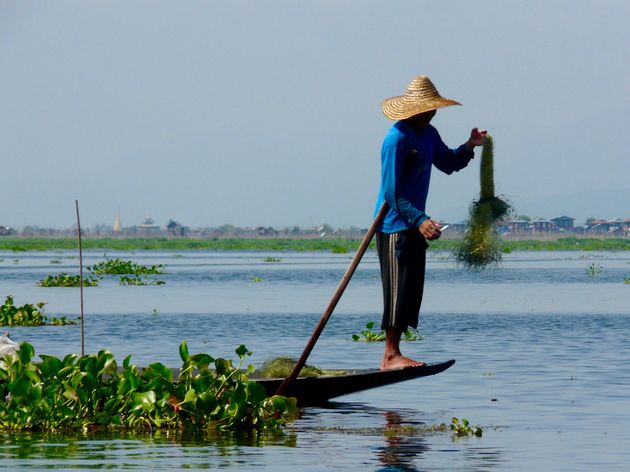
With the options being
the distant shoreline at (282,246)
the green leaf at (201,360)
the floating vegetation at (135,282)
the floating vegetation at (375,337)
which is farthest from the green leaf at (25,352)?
the distant shoreline at (282,246)

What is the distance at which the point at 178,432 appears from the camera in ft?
34.1

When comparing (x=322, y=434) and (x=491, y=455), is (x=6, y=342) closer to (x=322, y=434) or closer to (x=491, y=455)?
(x=322, y=434)

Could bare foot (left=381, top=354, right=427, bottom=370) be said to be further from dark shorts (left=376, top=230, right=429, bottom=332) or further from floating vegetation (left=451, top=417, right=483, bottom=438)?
floating vegetation (left=451, top=417, right=483, bottom=438)

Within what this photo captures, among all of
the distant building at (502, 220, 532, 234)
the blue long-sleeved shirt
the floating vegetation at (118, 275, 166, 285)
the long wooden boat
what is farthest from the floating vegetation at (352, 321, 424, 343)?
the distant building at (502, 220, 532, 234)

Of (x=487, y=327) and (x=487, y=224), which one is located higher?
(x=487, y=224)

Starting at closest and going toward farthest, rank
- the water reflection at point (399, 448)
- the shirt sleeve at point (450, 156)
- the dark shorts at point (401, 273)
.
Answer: the water reflection at point (399, 448)
the dark shorts at point (401, 273)
the shirt sleeve at point (450, 156)

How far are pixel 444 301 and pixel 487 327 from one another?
28.3 feet

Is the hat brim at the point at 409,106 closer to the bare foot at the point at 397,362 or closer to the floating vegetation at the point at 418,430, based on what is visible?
the bare foot at the point at 397,362

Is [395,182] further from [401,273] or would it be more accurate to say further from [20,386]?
[20,386]

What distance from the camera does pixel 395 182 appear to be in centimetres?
1054

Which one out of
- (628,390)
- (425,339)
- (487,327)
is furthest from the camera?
(487,327)

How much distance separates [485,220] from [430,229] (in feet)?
4.20

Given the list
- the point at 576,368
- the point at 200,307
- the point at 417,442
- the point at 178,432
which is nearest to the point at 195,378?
the point at 178,432

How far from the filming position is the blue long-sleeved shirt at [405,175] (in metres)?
10.5
